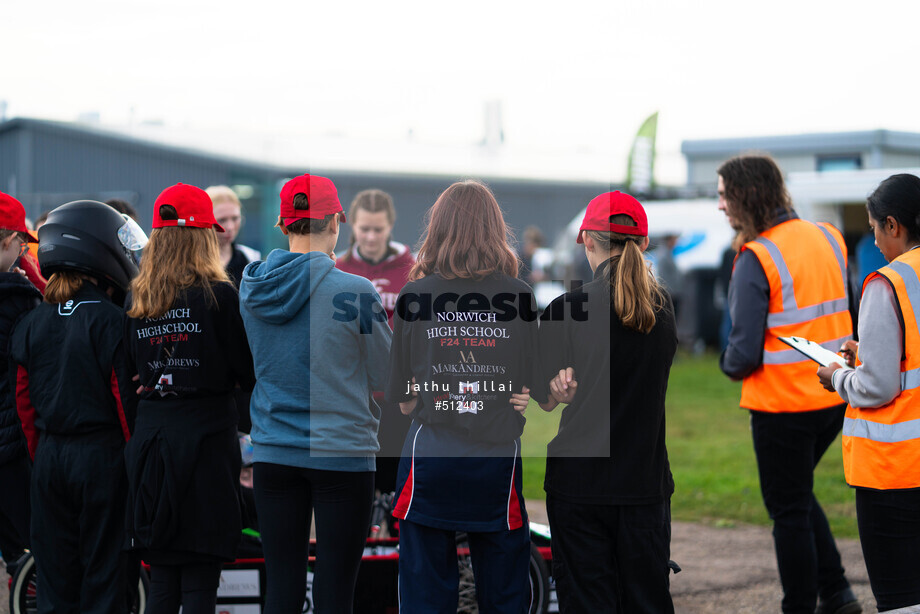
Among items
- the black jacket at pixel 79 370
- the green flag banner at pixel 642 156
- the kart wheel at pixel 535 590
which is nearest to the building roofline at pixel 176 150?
the green flag banner at pixel 642 156

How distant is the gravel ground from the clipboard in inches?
65.0

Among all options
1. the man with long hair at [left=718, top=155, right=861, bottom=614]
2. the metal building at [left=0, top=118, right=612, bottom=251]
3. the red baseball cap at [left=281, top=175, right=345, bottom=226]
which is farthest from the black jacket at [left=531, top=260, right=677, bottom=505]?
the metal building at [left=0, top=118, right=612, bottom=251]

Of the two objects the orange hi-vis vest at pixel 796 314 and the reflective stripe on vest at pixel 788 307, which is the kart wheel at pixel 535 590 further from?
the reflective stripe on vest at pixel 788 307

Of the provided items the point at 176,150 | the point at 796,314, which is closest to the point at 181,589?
the point at 796,314

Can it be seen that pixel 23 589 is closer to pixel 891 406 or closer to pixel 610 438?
pixel 610 438

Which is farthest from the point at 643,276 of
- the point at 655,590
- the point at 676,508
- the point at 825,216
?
the point at 825,216

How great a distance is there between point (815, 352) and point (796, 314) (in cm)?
52

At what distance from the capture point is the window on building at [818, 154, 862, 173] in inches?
708

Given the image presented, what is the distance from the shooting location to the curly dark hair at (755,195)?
4258mm

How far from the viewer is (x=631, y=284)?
3.15 meters

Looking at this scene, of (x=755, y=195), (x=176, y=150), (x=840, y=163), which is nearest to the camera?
(x=755, y=195)

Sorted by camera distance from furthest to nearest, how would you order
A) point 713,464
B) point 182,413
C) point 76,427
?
1. point 713,464
2. point 76,427
3. point 182,413

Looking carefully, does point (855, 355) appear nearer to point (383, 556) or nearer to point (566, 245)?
point (383, 556)

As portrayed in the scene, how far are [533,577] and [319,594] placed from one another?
118cm
